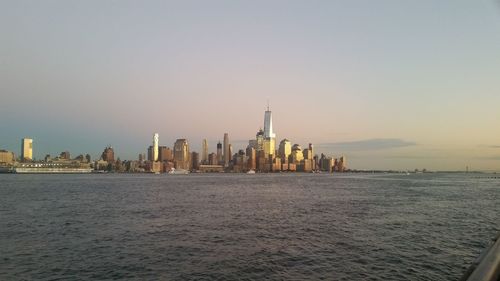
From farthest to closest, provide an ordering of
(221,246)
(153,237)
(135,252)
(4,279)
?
(153,237) < (221,246) < (135,252) < (4,279)

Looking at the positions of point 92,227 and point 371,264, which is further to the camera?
point 92,227

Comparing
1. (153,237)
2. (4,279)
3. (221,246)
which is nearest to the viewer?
(4,279)

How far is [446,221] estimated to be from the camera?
1682 inches

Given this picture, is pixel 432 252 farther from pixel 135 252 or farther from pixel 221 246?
pixel 135 252

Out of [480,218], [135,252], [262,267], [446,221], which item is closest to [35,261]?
[135,252]

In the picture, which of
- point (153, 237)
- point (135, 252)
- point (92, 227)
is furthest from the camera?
point (92, 227)

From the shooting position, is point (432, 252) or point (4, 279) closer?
point (4, 279)

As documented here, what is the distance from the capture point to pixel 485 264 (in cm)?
507

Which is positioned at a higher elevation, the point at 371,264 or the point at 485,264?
the point at 485,264

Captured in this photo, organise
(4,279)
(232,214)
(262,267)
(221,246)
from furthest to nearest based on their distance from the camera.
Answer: (232,214)
(221,246)
(262,267)
(4,279)

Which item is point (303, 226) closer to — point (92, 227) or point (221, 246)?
point (221, 246)

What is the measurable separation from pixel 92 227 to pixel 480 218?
4161cm

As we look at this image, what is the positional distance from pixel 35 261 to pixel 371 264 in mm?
20170

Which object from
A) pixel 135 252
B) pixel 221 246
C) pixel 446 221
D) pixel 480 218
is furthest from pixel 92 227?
pixel 480 218
